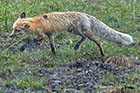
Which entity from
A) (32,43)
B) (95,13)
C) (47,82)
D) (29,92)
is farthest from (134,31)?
(29,92)

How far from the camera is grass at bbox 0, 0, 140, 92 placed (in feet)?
19.9

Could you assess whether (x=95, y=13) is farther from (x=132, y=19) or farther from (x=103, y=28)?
(x=103, y=28)

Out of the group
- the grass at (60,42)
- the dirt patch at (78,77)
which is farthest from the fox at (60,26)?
the dirt patch at (78,77)

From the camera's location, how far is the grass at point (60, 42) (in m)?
6.07

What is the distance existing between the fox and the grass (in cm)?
38

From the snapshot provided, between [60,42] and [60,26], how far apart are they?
107cm

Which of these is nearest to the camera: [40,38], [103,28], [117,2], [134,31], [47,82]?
[47,82]

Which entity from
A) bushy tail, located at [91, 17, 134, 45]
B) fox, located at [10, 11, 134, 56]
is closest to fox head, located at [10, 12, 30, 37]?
fox, located at [10, 11, 134, 56]

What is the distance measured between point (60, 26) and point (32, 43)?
113 centimetres

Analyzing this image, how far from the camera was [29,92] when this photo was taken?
15.8 ft

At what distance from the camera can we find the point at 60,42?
8438 millimetres

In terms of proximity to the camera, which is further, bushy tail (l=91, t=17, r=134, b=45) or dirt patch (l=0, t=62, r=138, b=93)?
bushy tail (l=91, t=17, r=134, b=45)

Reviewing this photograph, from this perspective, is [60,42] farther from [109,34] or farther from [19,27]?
[19,27]

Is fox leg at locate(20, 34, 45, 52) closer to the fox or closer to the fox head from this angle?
the fox
